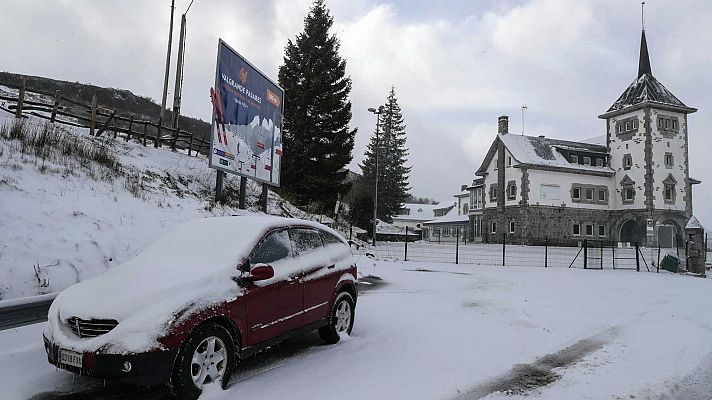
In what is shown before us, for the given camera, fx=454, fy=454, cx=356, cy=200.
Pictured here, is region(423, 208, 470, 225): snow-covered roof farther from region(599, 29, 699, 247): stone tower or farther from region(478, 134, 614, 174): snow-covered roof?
region(599, 29, 699, 247): stone tower

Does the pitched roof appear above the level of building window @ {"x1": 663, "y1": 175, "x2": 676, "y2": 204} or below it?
above

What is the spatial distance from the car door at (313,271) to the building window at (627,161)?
159 feet

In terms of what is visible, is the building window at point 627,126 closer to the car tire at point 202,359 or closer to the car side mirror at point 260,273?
the car side mirror at point 260,273

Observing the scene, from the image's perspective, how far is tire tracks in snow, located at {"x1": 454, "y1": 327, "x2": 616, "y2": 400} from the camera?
15.6ft

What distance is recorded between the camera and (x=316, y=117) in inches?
1208

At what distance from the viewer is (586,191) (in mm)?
45875

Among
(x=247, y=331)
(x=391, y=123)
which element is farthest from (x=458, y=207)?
(x=247, y=331)

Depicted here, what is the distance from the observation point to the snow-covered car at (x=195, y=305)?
389 centimetres

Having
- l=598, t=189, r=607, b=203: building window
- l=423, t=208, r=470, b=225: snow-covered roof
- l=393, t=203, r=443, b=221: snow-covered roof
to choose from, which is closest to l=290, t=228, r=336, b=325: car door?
l=598, t=189, r=607, b=203: building window

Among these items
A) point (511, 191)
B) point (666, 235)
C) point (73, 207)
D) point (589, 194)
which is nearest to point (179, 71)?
point (73, 207)

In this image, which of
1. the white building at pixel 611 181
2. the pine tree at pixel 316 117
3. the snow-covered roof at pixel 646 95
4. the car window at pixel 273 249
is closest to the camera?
the car window at pixel 273 249

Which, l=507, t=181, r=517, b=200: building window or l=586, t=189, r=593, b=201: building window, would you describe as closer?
l=507, t=181, r=517, b=200: building window

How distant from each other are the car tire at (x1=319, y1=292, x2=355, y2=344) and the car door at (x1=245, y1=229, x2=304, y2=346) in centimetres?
84

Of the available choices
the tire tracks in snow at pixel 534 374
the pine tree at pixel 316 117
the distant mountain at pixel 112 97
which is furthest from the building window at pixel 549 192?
the tire tracks in snow at pixel 534 374
